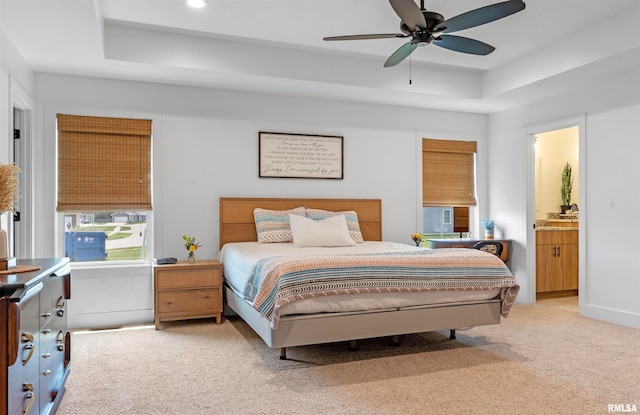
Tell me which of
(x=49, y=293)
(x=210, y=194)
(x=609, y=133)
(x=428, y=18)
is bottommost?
(x=49, y=293)

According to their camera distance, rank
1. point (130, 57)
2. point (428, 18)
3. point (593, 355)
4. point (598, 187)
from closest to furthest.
→ point (428, 18)
point (593, 355)
point (130, 57)
point (598, 187)

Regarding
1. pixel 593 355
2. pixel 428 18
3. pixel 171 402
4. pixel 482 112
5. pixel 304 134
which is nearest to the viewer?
pixel 171 402

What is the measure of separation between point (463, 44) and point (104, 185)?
3496 mm

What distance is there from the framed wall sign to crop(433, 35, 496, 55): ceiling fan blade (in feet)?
7.31

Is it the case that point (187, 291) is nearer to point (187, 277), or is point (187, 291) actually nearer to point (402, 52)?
point (187, 277)

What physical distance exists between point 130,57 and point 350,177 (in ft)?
8.81

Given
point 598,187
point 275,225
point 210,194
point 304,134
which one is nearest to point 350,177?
point 304,134

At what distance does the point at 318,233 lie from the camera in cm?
447

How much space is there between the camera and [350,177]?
17.9 feet

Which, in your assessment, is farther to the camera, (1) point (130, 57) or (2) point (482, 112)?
(2) point (482, 112)

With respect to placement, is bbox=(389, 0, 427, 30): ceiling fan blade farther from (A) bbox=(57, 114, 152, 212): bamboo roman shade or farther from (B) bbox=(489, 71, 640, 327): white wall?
(A) bbox=(57, 114, 152, 212): bamboo roman shade

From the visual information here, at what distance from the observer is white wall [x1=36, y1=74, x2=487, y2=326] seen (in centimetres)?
433

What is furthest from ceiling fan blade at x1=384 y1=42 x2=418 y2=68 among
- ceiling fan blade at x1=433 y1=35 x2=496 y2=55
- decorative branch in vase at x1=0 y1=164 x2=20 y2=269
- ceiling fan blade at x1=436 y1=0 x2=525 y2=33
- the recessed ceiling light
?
decorative branch in vase at x1=0 y1=164 x2=20 y2=269

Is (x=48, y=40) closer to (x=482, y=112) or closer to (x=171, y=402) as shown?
(x=171, y=402)
